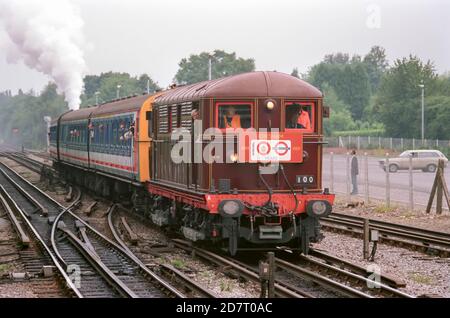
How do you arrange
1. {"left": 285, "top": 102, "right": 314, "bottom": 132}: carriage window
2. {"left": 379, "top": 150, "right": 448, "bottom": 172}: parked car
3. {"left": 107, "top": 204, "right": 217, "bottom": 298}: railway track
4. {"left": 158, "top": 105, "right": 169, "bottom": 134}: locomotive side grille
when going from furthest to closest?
{"left": 379, "top": 150, "right": 448, "bottom": 172}: parked car → {"left": 158, "top": 105, "right": 169, "bottom": 134}: locomotive side grille → {"left": 285, "top": 102, "right": 314, "bottom": 132}: carriage window → {"left": 107, "top": 204, "right": 217, "bottom": 298}: railway track

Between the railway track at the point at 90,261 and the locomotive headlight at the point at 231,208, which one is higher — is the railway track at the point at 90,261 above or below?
below

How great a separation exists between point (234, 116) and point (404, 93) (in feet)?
176

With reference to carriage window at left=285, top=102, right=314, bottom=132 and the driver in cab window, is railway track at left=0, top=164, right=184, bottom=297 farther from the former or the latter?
carriage window at left=285, top=102, right=314, bottom=132

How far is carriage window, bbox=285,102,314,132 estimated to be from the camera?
50.1 ft

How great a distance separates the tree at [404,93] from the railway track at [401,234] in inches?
1724

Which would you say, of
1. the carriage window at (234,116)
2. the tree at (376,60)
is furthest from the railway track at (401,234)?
the tree at (376,60)

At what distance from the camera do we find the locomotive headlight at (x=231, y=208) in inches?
573

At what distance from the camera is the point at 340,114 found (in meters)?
88.7

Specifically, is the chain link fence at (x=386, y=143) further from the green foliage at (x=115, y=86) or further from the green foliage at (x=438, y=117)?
the green foliage at (x=115, y=86)

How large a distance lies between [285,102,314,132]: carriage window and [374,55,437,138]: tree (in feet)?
168

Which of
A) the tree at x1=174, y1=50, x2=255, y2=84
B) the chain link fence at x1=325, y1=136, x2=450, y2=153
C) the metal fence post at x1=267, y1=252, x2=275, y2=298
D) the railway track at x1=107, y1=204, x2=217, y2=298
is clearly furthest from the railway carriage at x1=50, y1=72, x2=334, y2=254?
the tree at x1=174, y1=50, x2=255, y2=84
